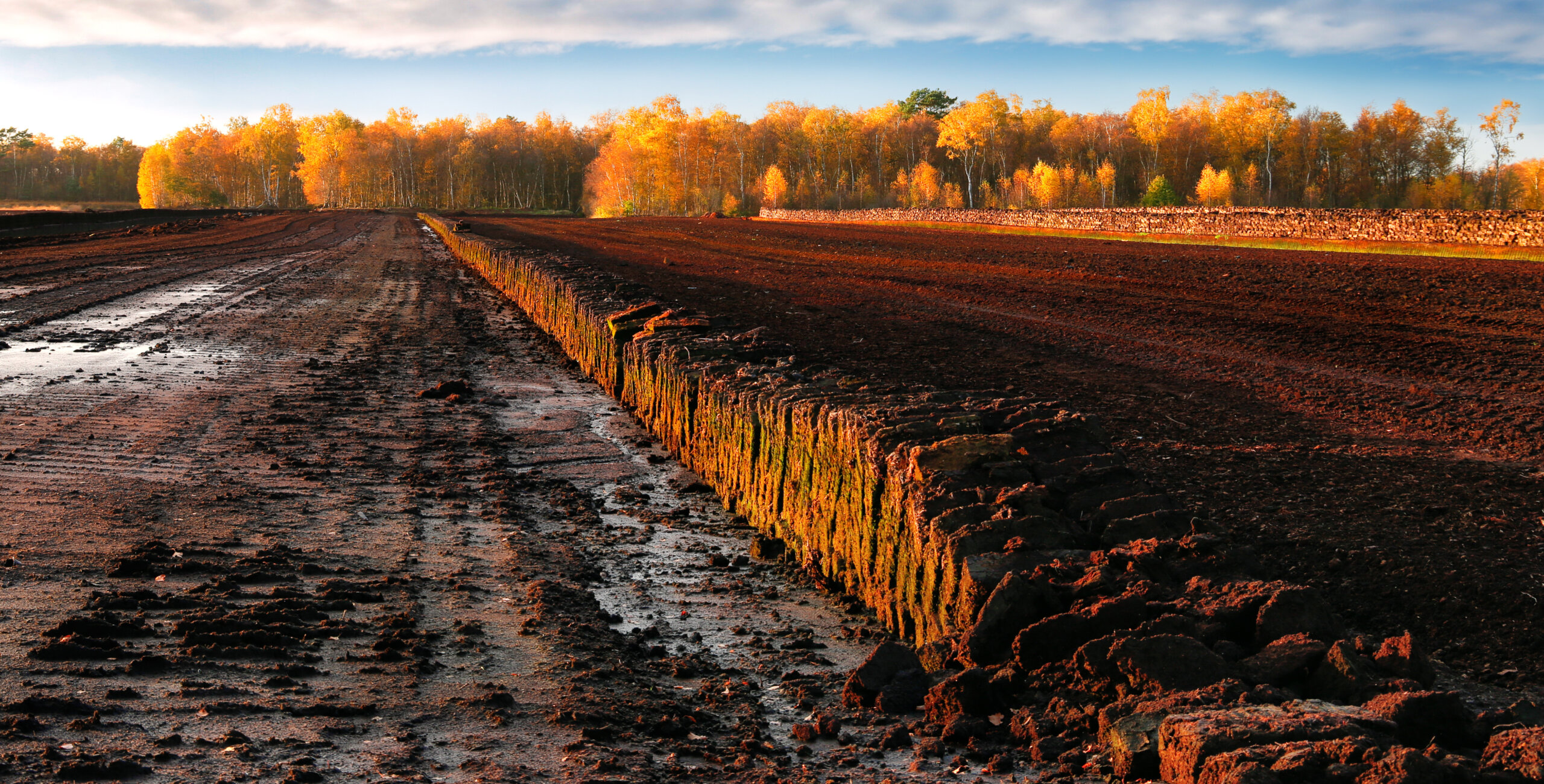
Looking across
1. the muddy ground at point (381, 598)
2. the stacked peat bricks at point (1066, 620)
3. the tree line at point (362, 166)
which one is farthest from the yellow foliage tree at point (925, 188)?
the stacked peat bricks at point (1066, 620)

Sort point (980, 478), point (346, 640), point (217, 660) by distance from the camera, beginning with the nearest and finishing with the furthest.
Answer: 1. point (217, 660)
2. point (346, 640)
3. point (980, 478)

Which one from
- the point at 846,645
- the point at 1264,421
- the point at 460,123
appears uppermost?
the point at 460,123

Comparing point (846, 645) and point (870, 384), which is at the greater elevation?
point (870, 384)

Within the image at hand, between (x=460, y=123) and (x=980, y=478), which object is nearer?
(x=980, y=478)

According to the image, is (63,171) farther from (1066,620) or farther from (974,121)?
(1066,620)

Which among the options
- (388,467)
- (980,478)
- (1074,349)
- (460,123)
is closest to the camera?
(980,478)

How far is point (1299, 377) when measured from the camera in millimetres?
10039

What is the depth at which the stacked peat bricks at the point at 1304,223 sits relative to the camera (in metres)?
26.7

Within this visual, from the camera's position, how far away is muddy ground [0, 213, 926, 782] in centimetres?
332

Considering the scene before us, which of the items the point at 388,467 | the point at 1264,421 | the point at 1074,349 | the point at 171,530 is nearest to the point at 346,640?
the point at 171,530

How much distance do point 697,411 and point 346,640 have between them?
144 inches

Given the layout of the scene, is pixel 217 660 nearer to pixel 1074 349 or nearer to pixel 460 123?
pixel 1074 349

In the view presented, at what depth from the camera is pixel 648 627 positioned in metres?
4.61

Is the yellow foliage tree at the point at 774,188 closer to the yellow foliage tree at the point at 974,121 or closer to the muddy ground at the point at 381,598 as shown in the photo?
the yellow foliage tree at the point at 974,121
